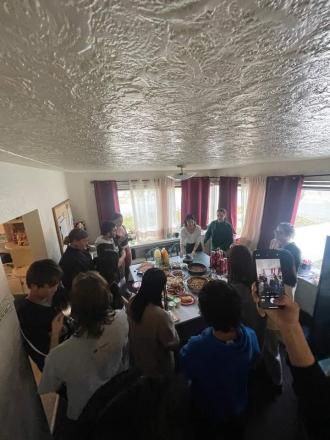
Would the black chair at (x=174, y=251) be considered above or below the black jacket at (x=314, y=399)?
below

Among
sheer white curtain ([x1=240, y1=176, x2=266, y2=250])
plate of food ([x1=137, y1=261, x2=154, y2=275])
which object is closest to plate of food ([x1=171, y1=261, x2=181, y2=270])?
plate of food ([x1=137, y1=261, x2=154, y2=275])

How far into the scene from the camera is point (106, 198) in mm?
4672

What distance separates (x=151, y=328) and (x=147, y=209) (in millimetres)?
3848

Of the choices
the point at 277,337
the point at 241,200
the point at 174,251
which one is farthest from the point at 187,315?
the point at 241,200

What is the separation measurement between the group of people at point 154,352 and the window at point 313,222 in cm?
203

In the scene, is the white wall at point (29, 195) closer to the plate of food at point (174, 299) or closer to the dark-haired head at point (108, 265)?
the dark-haired head at point (108, 265)

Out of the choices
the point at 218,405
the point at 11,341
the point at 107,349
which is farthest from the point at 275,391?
the point at 11,341

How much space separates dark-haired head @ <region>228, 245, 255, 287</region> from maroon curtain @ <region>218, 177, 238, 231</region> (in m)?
2.98

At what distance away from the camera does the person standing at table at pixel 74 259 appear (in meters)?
2.04

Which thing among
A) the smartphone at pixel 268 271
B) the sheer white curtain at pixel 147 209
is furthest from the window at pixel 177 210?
the smartphone at pixel 268 271

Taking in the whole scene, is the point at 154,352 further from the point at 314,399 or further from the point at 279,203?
the point at 279,203

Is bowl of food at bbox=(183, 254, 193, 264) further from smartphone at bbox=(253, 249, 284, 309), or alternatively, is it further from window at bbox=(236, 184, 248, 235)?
window at bbox=(236, 184, 248, 235)

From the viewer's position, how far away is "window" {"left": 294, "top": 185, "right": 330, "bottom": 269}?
2969 mm

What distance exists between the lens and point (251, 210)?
12.8 feet
